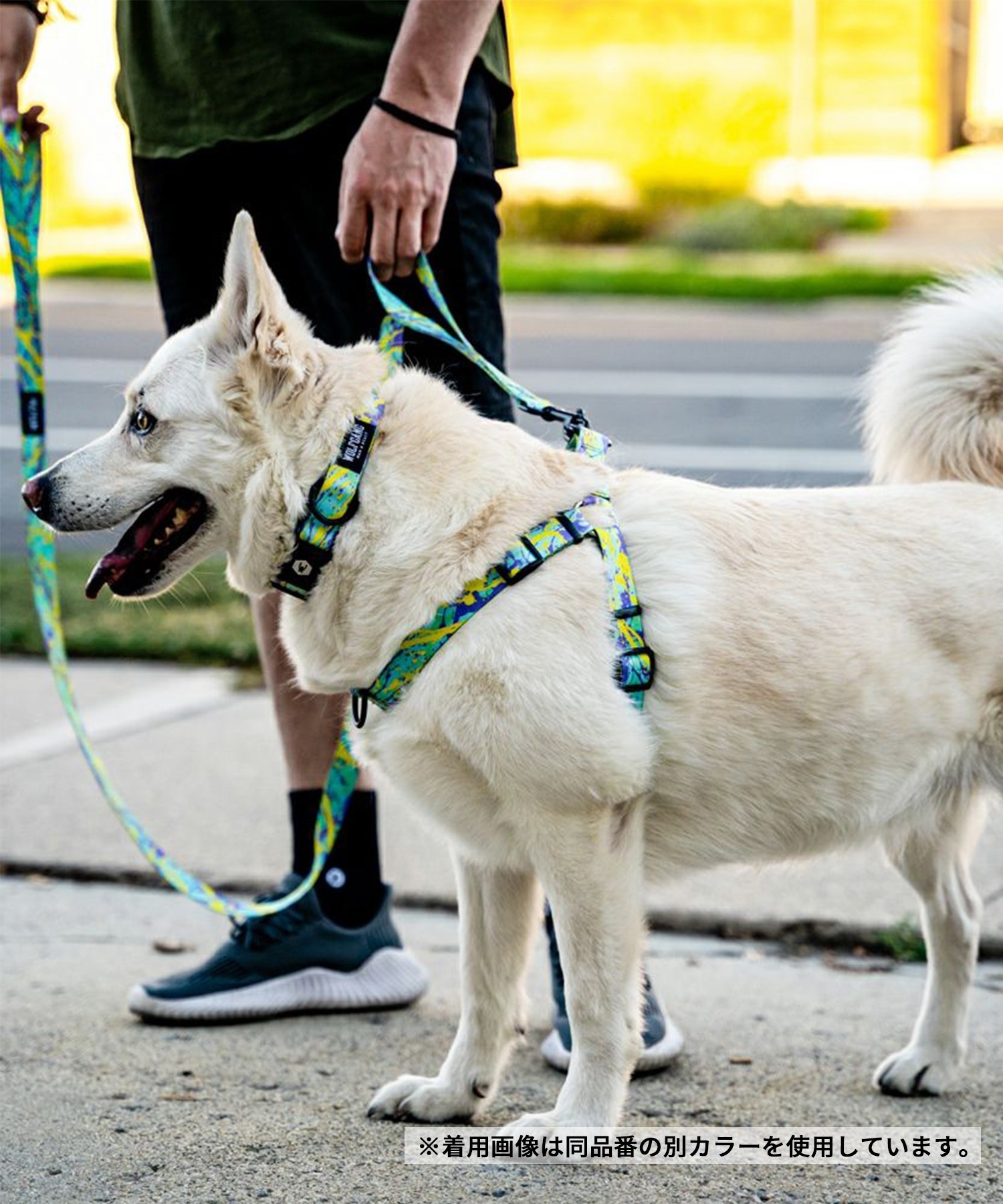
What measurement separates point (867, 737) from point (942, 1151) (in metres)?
0.71

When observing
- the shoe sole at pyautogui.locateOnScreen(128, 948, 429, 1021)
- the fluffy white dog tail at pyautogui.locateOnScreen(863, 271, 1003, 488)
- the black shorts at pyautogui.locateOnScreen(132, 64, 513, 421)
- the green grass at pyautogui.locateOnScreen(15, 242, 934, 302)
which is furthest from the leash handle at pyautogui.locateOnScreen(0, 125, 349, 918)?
the green grass at pyautogui.locateOnScreen(15, 242, 934, 302)

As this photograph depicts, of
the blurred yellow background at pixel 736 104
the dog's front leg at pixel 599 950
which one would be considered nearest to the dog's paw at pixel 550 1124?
the dog's front leg at pixel 599 950

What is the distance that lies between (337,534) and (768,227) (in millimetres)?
18320

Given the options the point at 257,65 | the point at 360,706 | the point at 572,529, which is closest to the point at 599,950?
the point at 360,706

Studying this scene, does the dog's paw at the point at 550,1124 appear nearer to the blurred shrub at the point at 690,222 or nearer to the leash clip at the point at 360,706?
Answer: the leash clip at the point at 360,706

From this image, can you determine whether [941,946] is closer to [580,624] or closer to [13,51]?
[580,624]

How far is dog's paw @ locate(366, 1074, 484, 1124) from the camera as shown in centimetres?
278

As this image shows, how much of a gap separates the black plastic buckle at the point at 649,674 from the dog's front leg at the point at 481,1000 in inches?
20.2

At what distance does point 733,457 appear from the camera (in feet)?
32.8

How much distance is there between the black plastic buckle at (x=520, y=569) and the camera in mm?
2492

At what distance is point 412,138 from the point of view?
2.78 metres

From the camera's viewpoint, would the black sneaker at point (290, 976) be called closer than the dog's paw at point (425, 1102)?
No

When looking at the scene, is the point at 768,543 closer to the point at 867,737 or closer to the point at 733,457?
the point at 867,737

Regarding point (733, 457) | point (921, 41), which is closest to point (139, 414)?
point (733, 457)
